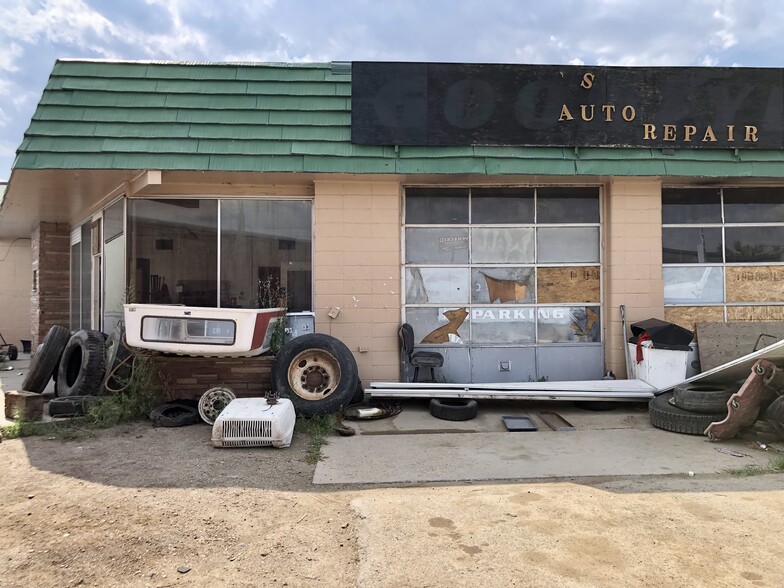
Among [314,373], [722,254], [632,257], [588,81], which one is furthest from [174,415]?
[722,254]

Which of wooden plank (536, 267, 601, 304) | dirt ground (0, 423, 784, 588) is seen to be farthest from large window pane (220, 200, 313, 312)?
wooden plank (536, 267, 601, 304)

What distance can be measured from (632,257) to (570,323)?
1318 mm

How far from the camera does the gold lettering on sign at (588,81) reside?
760 centimetres

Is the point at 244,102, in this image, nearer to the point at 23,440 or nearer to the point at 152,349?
the point at 152,349

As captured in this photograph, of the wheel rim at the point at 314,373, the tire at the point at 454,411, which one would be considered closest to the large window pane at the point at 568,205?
the tire at the point at 454,411

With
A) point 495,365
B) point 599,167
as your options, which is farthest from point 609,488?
point 599,167

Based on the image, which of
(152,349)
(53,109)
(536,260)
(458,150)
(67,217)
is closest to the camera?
(152,349)

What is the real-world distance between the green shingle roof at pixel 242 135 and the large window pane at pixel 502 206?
2.18ft

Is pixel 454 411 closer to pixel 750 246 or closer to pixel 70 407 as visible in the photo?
pixel 70 407

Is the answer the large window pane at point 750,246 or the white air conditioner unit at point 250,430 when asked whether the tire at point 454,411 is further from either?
the large window pane at point 750,246

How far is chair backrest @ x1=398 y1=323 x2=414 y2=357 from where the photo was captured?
24.2 feet

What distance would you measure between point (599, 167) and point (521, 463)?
4.53 metres

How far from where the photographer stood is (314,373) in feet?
22.1

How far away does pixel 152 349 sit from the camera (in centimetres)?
614
